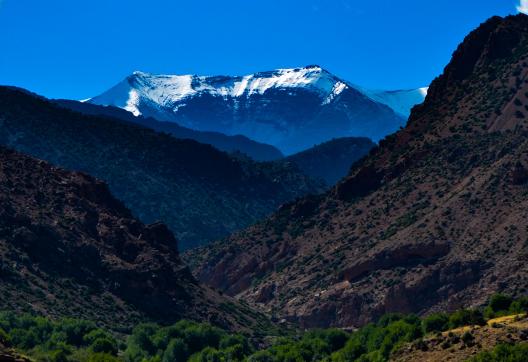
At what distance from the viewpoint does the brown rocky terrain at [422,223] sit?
360ft

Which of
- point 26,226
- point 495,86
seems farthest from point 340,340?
point 495,86

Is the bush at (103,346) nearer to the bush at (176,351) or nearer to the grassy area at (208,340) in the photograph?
the grassy area at (208,340)

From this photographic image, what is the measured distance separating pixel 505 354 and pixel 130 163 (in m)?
131

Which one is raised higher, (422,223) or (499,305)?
(422,223)

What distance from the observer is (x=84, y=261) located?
104438mm

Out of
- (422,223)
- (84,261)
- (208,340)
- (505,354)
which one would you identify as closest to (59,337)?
(208,340)

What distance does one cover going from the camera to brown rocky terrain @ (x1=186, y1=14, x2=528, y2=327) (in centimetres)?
10975

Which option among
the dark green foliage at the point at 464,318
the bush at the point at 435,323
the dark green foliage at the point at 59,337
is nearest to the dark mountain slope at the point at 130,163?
the dark green foliage at the point at 59,337

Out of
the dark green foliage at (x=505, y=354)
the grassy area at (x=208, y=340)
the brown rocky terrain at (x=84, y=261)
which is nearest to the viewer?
the dark green foliage at (x=505, y=354)

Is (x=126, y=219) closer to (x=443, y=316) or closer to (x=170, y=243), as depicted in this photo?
(x=170, y=243)

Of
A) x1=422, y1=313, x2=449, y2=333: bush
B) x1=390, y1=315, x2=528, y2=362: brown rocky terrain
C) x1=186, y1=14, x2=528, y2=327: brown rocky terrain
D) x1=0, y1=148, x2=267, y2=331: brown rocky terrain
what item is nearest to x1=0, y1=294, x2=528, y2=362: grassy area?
x1=422, y1=313, x2=449, y2=333: bush

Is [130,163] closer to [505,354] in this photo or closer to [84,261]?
[84,261]

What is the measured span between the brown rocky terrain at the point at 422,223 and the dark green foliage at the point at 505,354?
42.3 metres

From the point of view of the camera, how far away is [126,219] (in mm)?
118125
